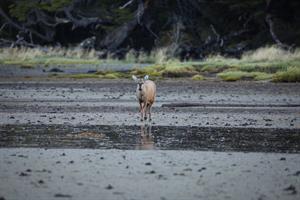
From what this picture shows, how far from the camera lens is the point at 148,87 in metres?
18.8

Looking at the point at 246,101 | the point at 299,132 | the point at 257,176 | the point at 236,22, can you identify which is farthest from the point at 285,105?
the point at 236,22

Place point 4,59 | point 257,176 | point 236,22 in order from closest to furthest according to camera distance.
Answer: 1. point 257,176
2. point 4,59
3. point 236,22

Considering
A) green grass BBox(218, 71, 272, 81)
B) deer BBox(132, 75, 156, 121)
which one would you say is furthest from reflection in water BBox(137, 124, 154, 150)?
green grass BBox(218, 71, 272, 81)

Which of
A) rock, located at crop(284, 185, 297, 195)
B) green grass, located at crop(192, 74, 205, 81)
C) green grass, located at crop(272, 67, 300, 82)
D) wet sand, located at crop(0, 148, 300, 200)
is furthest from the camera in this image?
green grass, located at crop(192, 74, 205, 81)

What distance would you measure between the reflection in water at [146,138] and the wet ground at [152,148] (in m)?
0.02

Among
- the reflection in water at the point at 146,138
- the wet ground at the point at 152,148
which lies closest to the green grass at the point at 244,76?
the wet ground at the point at 152,148

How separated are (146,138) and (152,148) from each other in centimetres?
150

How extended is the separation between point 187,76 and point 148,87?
18634 mm

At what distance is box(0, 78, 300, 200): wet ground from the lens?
9.02m

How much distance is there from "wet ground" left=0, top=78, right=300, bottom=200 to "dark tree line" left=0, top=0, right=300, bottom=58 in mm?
30222

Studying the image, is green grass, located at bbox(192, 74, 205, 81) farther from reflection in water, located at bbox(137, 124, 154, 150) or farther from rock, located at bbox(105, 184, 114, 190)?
rock, located at bbox(105, 184, 114, 190)

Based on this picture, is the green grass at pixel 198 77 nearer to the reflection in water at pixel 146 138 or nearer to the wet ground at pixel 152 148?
the wet ground at pixel 152 148

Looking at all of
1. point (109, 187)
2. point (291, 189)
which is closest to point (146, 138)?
point (109, 187)

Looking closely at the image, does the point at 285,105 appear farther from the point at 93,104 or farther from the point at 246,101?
the point at 93,104
